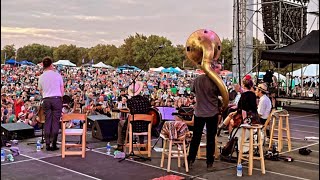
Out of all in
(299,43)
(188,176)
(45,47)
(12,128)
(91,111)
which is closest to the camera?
(188,176)

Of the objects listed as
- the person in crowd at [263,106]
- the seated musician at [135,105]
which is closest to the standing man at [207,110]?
the seated musician at [135,105]

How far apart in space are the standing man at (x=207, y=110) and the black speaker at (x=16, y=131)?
4660 mm

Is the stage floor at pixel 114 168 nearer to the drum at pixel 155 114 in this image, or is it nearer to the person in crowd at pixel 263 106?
the drum at pixel 155 114

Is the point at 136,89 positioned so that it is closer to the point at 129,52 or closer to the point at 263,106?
the point at 263,106

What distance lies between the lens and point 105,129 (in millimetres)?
9461

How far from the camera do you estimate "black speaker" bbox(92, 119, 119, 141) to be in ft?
30.9

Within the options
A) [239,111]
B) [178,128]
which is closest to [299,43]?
[239,111]

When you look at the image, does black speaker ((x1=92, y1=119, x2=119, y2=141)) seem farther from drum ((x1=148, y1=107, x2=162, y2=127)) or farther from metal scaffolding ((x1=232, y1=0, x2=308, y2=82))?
metal scaffolding ((x1=232, y1=0, x2=308, y2=82))

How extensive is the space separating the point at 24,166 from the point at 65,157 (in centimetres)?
96

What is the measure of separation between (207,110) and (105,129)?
373cm

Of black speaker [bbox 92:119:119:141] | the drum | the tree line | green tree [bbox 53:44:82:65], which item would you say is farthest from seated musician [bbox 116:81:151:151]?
green tree [bbox 53:44:82:65]

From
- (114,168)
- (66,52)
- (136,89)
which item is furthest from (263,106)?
(66,52)

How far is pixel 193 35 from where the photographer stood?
277 inches

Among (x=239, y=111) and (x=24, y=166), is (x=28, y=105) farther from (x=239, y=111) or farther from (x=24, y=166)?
(x=239, y=111)
